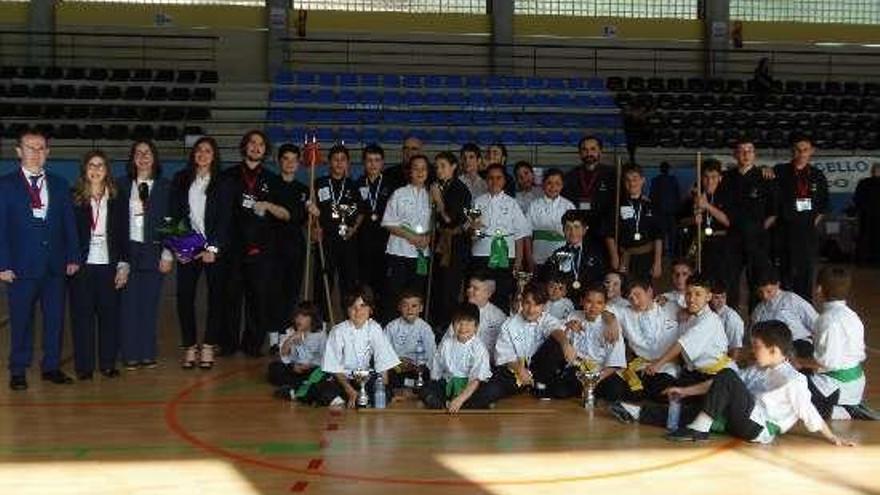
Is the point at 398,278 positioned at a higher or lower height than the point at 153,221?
lower

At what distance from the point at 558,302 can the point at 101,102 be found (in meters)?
13.3

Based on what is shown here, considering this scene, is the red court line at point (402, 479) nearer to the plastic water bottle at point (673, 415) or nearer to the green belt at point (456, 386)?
the plastic water bottle at point (673, 415)

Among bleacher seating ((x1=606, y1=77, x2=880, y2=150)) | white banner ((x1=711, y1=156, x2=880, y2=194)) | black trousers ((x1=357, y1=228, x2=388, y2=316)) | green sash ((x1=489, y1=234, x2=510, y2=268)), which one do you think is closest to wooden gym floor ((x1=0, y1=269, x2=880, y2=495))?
green sash ((x1=489, y1=234, x2=510, y2=268))

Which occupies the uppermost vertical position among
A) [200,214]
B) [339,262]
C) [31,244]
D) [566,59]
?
[566,59]

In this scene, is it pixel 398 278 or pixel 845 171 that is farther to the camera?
pixel 845 171

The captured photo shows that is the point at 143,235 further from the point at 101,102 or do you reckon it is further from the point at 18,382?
the point at 101,102

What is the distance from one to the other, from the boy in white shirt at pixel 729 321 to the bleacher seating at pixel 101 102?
506 inches

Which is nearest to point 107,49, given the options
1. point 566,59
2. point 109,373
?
point 566,59

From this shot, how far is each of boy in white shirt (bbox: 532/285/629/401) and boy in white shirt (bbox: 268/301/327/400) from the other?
144 centimetres

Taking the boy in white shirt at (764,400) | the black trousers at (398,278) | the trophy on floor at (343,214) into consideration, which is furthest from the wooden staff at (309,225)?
the boy in white shirt at (764,400)

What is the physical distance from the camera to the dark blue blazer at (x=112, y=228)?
7.68 metres

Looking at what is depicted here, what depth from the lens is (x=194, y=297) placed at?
8359mm

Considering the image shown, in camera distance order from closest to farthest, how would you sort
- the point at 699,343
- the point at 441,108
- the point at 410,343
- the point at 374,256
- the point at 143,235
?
the point at 699,343 → the point at 410,343 → the point at 143,235 → the point at 374,256 → the point at 441,108

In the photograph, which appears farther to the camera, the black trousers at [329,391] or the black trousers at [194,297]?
the black trousers at [194,297]
